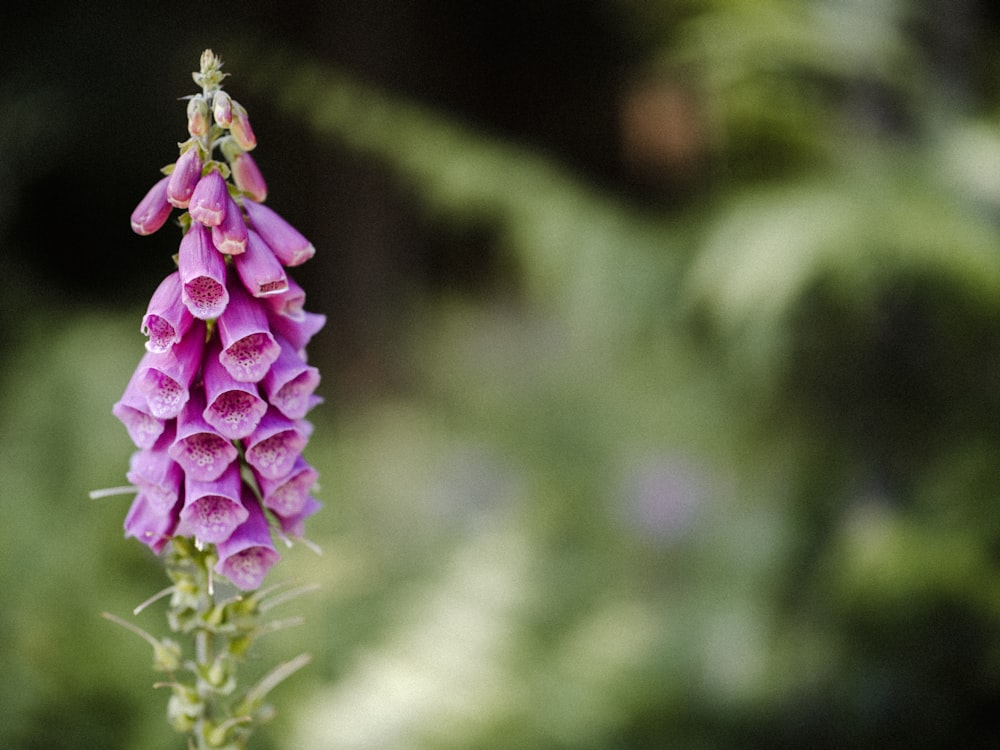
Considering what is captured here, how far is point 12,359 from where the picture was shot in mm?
3385

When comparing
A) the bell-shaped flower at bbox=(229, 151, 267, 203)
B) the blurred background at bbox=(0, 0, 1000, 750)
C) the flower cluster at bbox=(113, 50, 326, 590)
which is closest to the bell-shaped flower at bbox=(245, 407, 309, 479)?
the flower cluster at bbox=(113, 50, 326, 590)

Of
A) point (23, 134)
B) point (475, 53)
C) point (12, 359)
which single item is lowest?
point (12, 359)

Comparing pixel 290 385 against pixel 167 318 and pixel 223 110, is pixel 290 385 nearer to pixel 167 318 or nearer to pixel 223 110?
pixel 167 318

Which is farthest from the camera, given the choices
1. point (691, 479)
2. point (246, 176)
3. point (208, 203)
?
point (691, 479)

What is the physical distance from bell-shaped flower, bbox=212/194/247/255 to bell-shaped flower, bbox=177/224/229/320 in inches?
0.4

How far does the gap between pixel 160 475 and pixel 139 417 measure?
0.07m

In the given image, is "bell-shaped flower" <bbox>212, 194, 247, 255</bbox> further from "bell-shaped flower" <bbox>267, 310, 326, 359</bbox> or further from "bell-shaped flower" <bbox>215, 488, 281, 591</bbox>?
"bell-shaped flower" <bbox>215, 488, 281, 591</bbox>

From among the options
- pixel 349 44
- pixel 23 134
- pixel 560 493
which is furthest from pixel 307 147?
pixel 560 493

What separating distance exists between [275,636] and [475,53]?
457 cm

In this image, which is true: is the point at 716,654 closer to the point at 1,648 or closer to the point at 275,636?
the point at 275,636

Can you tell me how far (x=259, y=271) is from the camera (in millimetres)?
854

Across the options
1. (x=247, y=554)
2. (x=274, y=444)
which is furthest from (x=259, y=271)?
(x=247, y=554)

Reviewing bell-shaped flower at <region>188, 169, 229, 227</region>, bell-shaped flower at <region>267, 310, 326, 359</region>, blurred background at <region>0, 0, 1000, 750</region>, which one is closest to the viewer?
bell-shaped flower at <region>188, 169, 229, 227</region>

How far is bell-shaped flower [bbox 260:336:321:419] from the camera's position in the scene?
88cm
